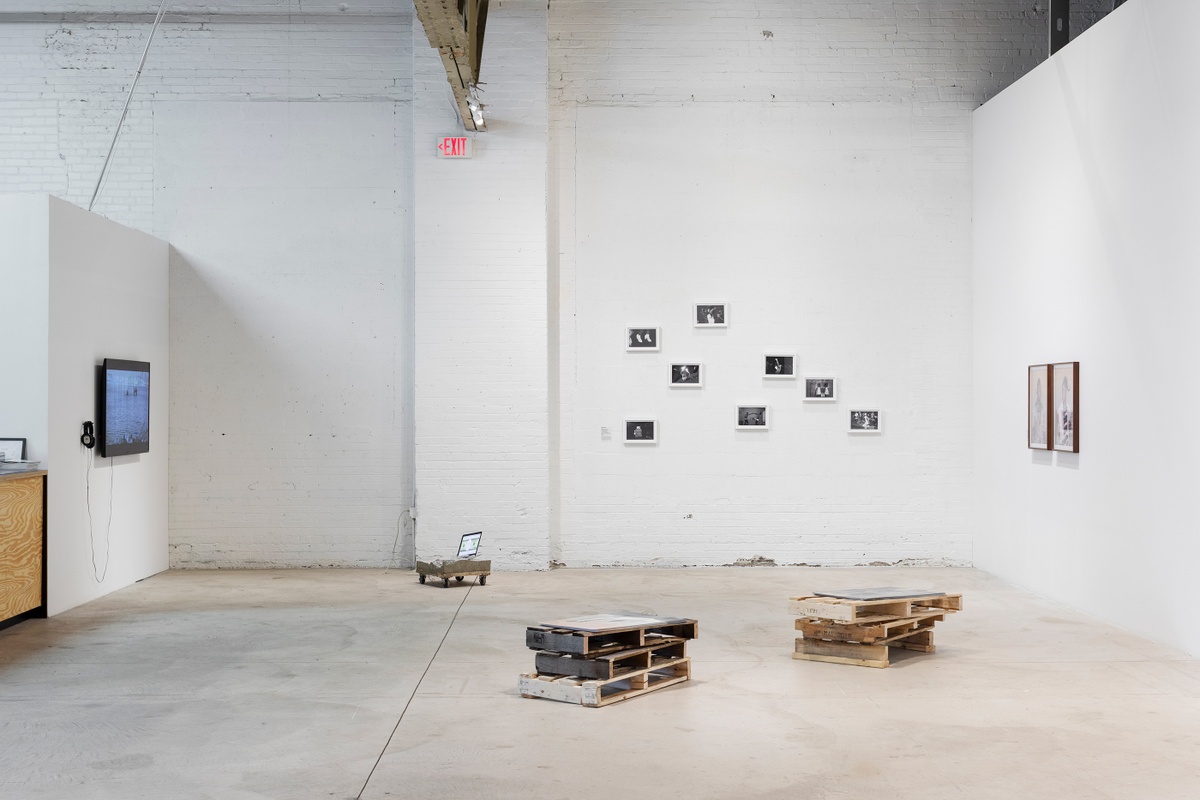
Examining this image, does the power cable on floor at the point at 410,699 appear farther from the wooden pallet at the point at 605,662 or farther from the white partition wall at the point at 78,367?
the white partition wall at the point at 78,367

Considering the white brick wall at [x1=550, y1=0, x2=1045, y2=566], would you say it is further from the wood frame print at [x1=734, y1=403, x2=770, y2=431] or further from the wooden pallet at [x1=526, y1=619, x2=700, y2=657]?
the wooden pallet at [x1=526, y1=619, x2=700, y2=657]

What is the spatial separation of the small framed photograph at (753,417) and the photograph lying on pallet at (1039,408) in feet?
7.79

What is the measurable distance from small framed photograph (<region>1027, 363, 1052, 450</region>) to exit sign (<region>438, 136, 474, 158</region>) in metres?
5.26

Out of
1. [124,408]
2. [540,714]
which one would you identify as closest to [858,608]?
→ [540,714]

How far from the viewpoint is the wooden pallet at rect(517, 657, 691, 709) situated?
5129 millimetres

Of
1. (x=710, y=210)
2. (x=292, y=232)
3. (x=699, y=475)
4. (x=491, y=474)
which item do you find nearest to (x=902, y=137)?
(x=710, y=210)

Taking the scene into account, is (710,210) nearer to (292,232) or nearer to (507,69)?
(507,69)

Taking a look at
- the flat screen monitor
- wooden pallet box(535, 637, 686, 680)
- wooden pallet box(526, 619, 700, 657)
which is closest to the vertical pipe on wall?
wooden pallet box(526, 619, 700, 657)

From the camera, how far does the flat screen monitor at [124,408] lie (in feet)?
27.4

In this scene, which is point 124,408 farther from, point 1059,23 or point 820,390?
point 1059,23

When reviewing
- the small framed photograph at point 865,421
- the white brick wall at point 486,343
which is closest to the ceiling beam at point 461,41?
the white brick wall at point 486,343

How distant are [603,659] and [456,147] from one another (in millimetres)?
5839

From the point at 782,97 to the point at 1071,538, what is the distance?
4843 mm

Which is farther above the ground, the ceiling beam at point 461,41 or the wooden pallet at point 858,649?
the ceiling beam at point 461,41
